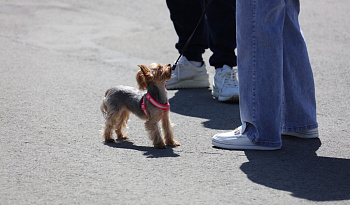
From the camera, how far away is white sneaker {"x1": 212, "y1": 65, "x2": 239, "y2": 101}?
19.6 ft

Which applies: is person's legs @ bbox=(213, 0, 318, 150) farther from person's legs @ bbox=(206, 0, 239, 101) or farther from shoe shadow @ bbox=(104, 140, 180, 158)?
person's legs @ bbox=(206, 0, 239, 101)

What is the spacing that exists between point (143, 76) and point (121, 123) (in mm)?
568

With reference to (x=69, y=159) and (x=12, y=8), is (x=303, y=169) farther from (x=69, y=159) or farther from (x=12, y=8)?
(x=12, y=8)

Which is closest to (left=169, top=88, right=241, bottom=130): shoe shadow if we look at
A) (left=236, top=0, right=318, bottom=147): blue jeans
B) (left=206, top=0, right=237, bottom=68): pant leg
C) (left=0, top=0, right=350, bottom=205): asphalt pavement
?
(left=0, top=0, right=350, bottom=205): asphalt pavement

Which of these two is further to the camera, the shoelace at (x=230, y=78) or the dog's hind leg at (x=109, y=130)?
the shoelace at (x=230, y=78)

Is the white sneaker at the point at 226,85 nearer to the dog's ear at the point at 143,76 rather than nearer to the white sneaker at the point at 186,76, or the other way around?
the white sneaker at the point at 186,76

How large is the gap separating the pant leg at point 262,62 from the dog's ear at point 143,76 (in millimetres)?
750

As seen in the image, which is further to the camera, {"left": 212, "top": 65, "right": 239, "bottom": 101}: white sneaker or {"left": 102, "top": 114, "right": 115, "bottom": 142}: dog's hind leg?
{"left": 212, "top": 65, "right": 239, "bottom": 101}: white sneaker

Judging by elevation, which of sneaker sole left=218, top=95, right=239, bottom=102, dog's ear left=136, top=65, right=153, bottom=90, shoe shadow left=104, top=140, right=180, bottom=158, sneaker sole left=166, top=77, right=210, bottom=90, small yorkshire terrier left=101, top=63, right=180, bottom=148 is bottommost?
sneaker sole left=166, top=77, right=210, bottom=90

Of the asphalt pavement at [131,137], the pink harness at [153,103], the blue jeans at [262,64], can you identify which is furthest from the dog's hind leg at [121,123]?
the blue jeans at [262,64]

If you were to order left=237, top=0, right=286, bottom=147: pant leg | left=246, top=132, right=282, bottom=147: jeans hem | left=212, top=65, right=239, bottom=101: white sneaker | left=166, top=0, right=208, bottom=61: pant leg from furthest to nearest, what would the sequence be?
1. left=166, top=0, right=208, bottom=61: pant leg
2. left=212, top=65, right=239, bottom=101: white sneaker
3. left=246, top=132, right=282, bottom=147: jeans hem
4. left=237, top=0, right=286, bottom=147: pant leg

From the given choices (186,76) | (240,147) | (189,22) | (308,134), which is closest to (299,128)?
(308,134)

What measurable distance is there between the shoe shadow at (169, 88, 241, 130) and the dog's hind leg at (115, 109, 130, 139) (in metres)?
0.78

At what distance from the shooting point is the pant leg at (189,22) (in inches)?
258
